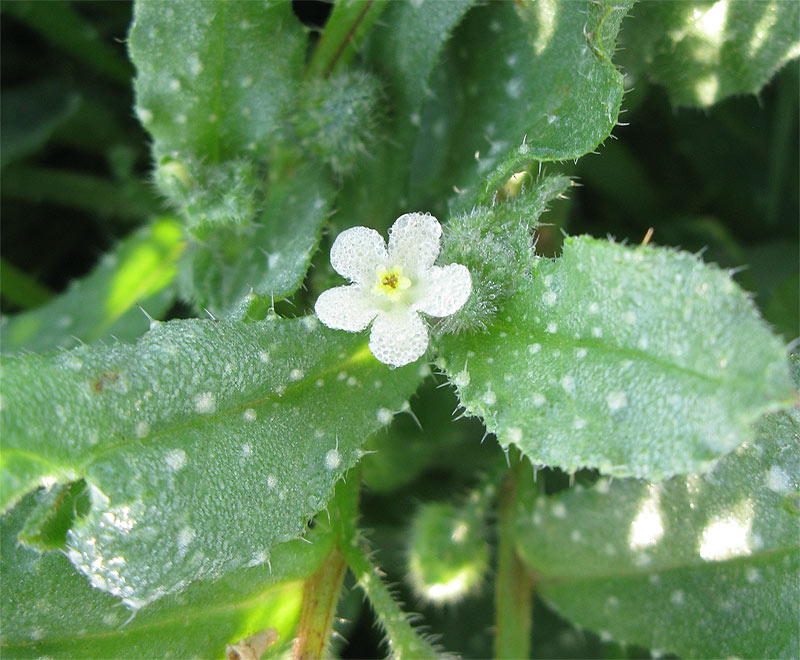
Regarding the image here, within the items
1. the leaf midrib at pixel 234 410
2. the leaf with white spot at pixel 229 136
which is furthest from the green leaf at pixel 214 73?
the leaf midrib at pixel 234 410

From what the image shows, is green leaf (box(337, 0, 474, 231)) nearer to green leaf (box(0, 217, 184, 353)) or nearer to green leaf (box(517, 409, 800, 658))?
green leaf (box(0, 217, 184, 353))

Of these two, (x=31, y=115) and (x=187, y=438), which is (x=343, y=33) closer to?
(x=187, y=438)

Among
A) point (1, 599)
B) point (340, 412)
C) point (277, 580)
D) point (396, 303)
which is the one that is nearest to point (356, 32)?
point (396, 303)

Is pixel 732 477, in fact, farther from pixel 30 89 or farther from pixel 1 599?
pixel 30 89

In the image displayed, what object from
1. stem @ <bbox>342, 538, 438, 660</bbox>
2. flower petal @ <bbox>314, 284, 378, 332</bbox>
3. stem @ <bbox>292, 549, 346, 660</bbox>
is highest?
flower petal @ <bbox>314, 284, 378, 332</bbox>

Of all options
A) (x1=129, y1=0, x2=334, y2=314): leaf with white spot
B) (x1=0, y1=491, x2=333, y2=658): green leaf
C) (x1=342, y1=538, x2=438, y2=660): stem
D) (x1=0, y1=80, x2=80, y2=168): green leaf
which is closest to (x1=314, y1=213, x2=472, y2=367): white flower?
(x1=129, y1=0, x2=334, y2=314): leaf with white spot

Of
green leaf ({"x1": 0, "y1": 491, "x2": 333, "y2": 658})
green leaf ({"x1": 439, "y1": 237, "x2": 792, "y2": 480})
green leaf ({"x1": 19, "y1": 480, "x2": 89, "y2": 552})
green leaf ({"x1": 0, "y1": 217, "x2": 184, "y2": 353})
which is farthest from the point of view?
green leaf ({"x1": 0, "y1": 217, "x2": 184, "y2": 353})

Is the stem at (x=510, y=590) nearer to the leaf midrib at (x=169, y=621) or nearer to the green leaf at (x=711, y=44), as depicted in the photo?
the leaf midrib at (x=169, y=621)
